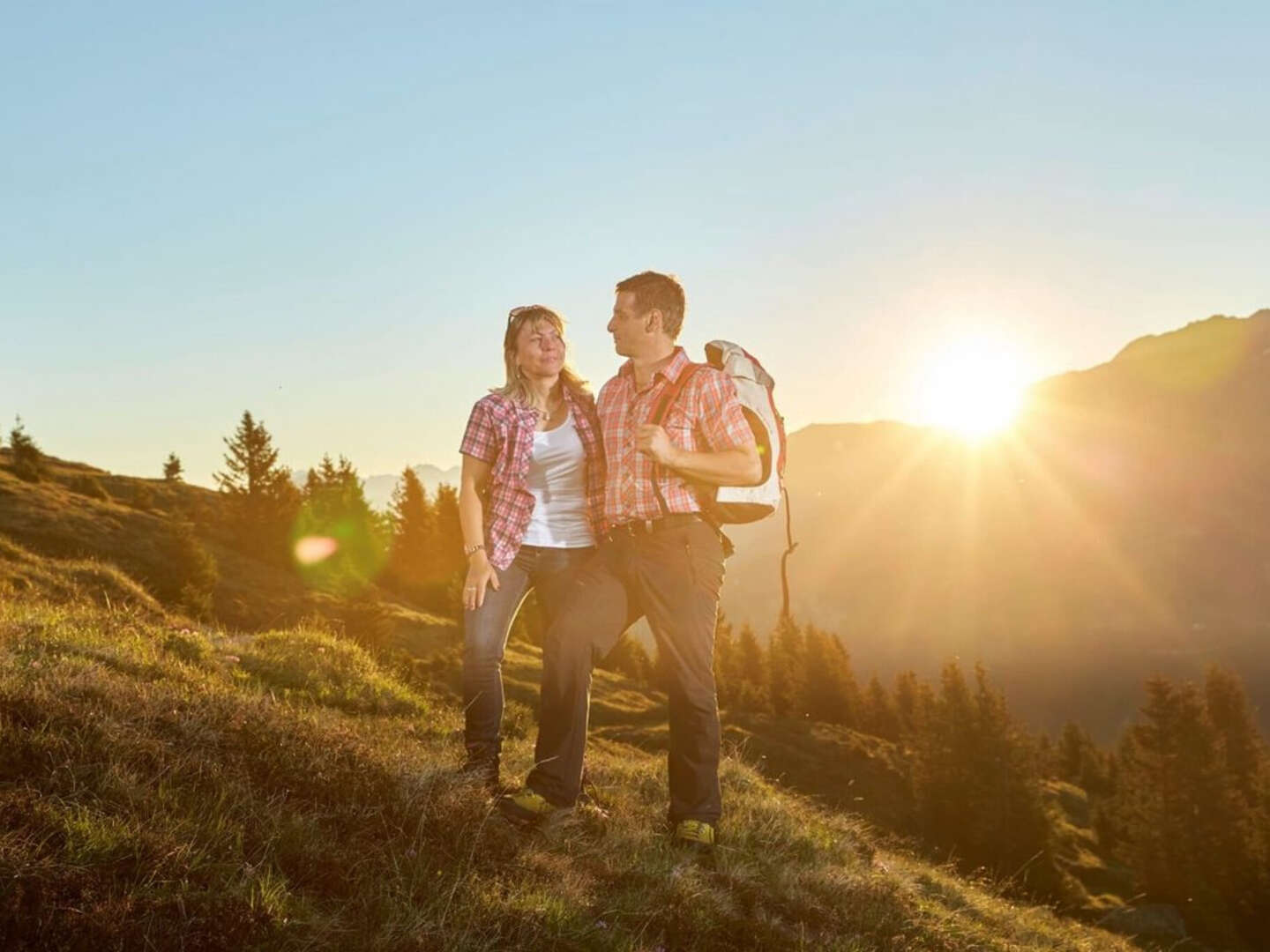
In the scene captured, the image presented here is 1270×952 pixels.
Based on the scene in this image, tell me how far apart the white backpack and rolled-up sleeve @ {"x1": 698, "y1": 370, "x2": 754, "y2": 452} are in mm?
101

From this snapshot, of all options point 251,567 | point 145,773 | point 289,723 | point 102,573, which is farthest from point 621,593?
point 251,567

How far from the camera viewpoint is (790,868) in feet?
20.2

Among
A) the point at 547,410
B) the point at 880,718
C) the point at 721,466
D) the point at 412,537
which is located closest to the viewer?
the point at 721,466

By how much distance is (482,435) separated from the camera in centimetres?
602

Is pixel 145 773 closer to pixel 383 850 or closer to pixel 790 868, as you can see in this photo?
pixel 383 850

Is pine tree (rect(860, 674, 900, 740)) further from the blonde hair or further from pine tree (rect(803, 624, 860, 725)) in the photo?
the blonde hair

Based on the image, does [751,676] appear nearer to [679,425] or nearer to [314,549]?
[314,549]

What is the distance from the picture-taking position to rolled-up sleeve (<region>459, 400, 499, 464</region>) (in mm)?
5996

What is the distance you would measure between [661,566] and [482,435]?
157 centimetres

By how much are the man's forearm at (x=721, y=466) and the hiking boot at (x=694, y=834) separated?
2.40 m

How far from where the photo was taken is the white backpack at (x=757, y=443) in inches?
233

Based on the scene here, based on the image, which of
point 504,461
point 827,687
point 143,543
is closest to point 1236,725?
point 827,687

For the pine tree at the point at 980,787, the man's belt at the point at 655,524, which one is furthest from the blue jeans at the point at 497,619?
the pine tree at the point at 980,787

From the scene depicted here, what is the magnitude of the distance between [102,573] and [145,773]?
23430 millimetres
